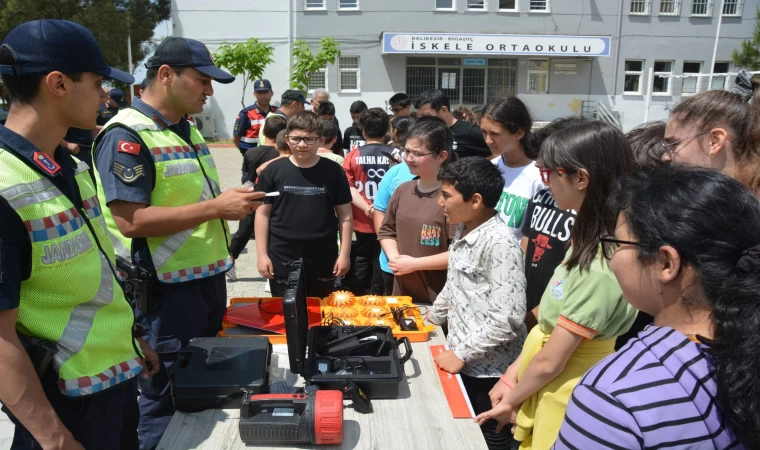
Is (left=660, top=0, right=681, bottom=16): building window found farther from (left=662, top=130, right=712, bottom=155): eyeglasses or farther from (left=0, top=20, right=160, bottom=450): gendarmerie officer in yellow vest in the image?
(left=0, top=20, right=160, bottom=450): gendarmerie officer in yellow vest

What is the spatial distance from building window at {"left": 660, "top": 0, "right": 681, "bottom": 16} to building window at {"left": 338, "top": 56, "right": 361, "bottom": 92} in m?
13.9

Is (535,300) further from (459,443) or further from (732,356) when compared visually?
A: (732,356)

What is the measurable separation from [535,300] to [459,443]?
1069 mm

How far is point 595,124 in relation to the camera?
189 centimetres

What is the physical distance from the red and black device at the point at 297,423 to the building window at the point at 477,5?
23665 mm

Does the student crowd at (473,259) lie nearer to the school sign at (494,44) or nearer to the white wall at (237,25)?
the school sign at (494,44)

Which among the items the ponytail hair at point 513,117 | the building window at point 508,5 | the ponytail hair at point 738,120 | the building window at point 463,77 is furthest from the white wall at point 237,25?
the ponytail hair at point 738,120

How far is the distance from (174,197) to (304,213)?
116 centimetres

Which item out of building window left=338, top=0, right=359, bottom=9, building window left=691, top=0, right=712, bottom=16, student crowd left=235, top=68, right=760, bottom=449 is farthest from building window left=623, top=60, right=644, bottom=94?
student crowd left=235, top=68, right=760, bottom=449

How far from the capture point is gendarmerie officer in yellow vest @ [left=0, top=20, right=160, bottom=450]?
141 cm

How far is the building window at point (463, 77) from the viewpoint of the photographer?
22766 millimetres

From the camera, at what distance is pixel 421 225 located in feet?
10.0

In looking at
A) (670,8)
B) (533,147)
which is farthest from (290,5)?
(533,147)

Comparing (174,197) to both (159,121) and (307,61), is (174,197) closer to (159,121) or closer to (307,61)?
(159,121)
